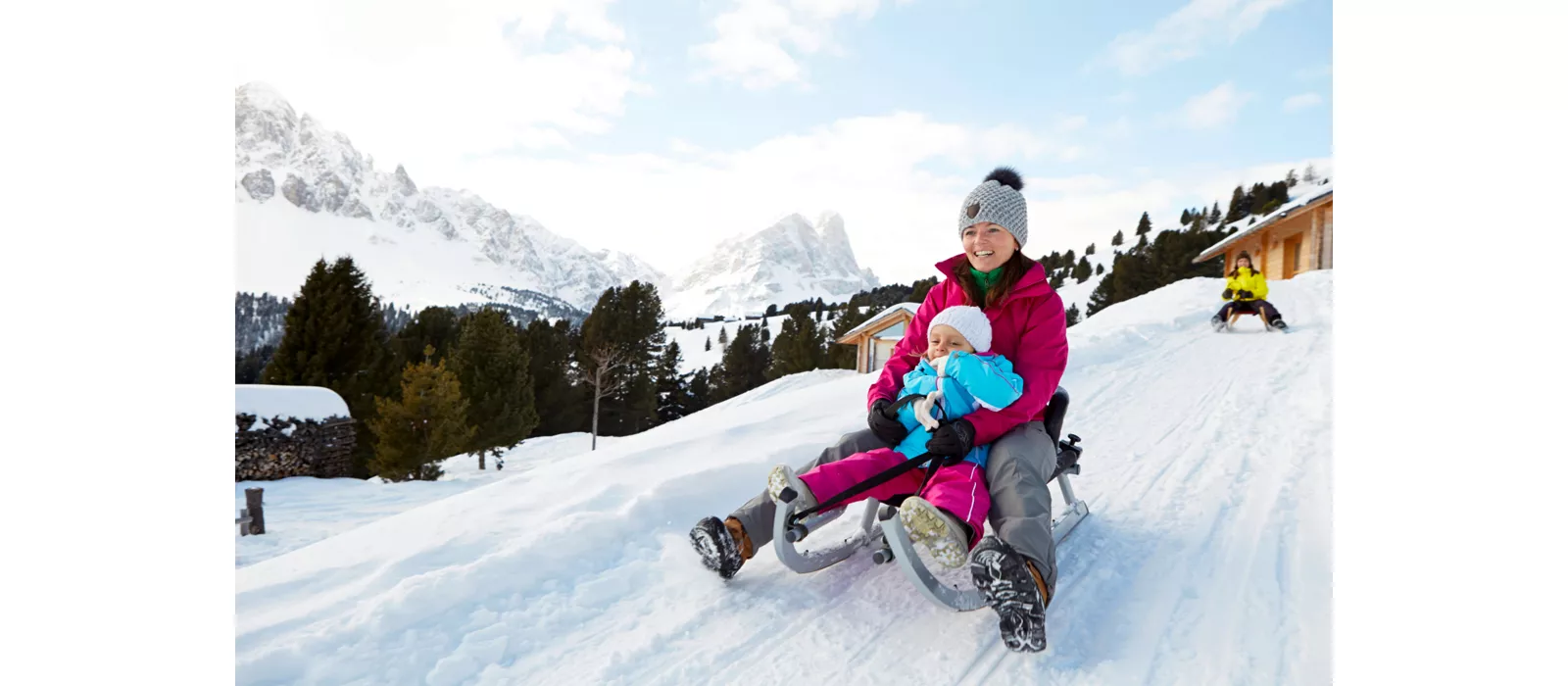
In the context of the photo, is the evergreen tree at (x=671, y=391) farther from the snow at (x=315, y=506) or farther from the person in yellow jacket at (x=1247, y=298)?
the person in yellow jacket at (x=1247, y=298)

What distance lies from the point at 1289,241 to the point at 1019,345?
15.9 meters

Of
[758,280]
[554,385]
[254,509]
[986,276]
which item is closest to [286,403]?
[254,509]

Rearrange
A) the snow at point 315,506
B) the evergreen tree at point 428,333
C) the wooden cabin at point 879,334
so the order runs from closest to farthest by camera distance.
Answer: the snow at point 315,506 → the wooden cabin at point 879,334 → the evergreen tree at point 428,333

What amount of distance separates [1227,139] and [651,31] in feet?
7.61

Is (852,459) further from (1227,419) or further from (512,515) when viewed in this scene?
A: (1227,419)

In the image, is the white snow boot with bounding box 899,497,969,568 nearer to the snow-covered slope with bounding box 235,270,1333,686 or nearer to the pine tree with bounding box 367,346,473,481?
the snow-covered slope with bounding box 235,270,1333,686

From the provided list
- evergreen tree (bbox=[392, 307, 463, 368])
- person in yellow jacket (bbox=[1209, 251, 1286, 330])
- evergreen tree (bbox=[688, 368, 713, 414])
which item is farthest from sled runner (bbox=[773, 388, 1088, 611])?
evergreen tree (bbox=[688, 368, 713, 414])

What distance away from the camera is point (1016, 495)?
1.66 metres

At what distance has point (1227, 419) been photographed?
3.66m

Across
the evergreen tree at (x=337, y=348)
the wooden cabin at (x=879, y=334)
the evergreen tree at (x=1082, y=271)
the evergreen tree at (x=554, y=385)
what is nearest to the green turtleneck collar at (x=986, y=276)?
the wooden cabin at (x=879, y=334)

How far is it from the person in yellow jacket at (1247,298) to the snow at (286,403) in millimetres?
13144

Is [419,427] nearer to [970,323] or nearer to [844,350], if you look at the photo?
[970,323]

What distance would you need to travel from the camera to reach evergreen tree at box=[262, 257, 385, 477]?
60.4ft

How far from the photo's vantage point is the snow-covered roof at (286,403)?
10.9m
